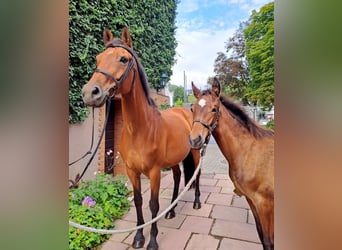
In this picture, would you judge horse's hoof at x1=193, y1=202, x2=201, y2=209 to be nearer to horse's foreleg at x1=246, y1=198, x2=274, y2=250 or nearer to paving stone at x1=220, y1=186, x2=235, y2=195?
paving stone at x1=220, y1=186, x2=235, y2=195

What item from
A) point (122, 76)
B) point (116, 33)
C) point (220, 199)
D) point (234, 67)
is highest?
point (116, 33)

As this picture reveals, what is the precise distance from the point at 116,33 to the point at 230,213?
74.5 inches

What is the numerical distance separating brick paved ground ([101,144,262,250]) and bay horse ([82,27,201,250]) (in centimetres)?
12

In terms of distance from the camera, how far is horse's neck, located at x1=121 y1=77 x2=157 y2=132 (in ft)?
3.78

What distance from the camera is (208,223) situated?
1.46 meters

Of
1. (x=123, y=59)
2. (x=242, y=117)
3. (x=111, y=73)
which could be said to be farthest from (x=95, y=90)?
(x=242, y=117)

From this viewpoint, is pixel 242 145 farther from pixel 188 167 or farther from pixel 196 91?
pixel 188 167

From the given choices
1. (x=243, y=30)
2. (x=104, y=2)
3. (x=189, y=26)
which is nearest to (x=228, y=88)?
(x=243, y=30)
